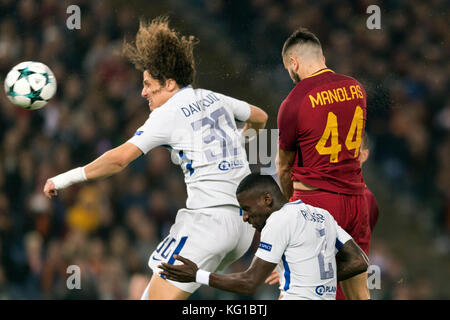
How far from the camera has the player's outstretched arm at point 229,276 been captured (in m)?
4.32

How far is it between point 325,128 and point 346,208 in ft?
1.87

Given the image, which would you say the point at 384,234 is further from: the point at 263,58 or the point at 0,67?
the point at 0,67

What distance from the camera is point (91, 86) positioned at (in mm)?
9430

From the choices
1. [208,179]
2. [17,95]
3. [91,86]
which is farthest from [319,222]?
[91,86]

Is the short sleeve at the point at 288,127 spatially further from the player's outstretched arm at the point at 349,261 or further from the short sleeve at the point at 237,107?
Answer: the player's outstretched arm at the point at 349,261

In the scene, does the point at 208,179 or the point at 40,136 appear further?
the point at 40,136

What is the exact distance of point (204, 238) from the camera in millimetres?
5148

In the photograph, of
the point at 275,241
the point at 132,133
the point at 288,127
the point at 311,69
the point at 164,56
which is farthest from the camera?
the point at 132,133

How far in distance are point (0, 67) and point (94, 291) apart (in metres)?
3.09

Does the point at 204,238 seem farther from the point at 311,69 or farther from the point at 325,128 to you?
the point at 311,69

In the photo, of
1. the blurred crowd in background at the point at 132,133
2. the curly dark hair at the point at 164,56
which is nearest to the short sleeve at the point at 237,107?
the curly dark hair at the point at 164,56

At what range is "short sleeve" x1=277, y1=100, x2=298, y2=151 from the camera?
Answer: 5188mm

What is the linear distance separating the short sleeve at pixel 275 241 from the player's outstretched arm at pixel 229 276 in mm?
38

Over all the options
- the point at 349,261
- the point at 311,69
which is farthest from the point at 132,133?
the point at 349,261
